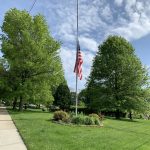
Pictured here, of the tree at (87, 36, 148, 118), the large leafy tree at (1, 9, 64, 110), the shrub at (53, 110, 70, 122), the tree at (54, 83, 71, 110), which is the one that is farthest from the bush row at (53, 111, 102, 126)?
the tree at (54, 83, 71, 110)

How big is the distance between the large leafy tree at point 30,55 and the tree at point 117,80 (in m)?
7.00

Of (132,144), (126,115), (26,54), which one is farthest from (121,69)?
(132,144)

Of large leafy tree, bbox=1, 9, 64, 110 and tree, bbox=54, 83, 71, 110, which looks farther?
tree, bbox=54, 83, 71, 110

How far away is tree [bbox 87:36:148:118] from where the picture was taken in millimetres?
40562

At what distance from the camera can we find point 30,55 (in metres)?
35.7

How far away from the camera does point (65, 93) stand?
5684 centimetres

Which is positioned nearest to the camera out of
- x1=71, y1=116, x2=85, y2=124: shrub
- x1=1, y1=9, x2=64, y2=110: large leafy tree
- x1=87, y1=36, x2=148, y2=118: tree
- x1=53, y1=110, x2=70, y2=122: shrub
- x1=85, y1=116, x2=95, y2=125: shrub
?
x1=71, y1=116, x2=85, y2=124: shrub

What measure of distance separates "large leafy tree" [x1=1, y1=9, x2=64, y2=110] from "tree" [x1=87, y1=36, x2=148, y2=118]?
23.0ft

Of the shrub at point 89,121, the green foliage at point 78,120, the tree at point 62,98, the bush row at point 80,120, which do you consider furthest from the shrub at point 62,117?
the tree at point 62,98

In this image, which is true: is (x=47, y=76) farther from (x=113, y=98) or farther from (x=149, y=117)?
(x=149, y=117)

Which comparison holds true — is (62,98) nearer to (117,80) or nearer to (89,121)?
(117,80)

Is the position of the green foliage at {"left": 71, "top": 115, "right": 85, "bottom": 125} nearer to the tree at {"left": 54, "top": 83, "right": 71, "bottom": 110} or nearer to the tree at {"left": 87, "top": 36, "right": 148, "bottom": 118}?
the tree at {"left": 87, "top": 36, "right": 148, "bottom": 118}

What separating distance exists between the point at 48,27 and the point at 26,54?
5.55 meters

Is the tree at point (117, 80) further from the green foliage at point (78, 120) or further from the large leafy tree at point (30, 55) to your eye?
the green foliage at point (78, 120)
